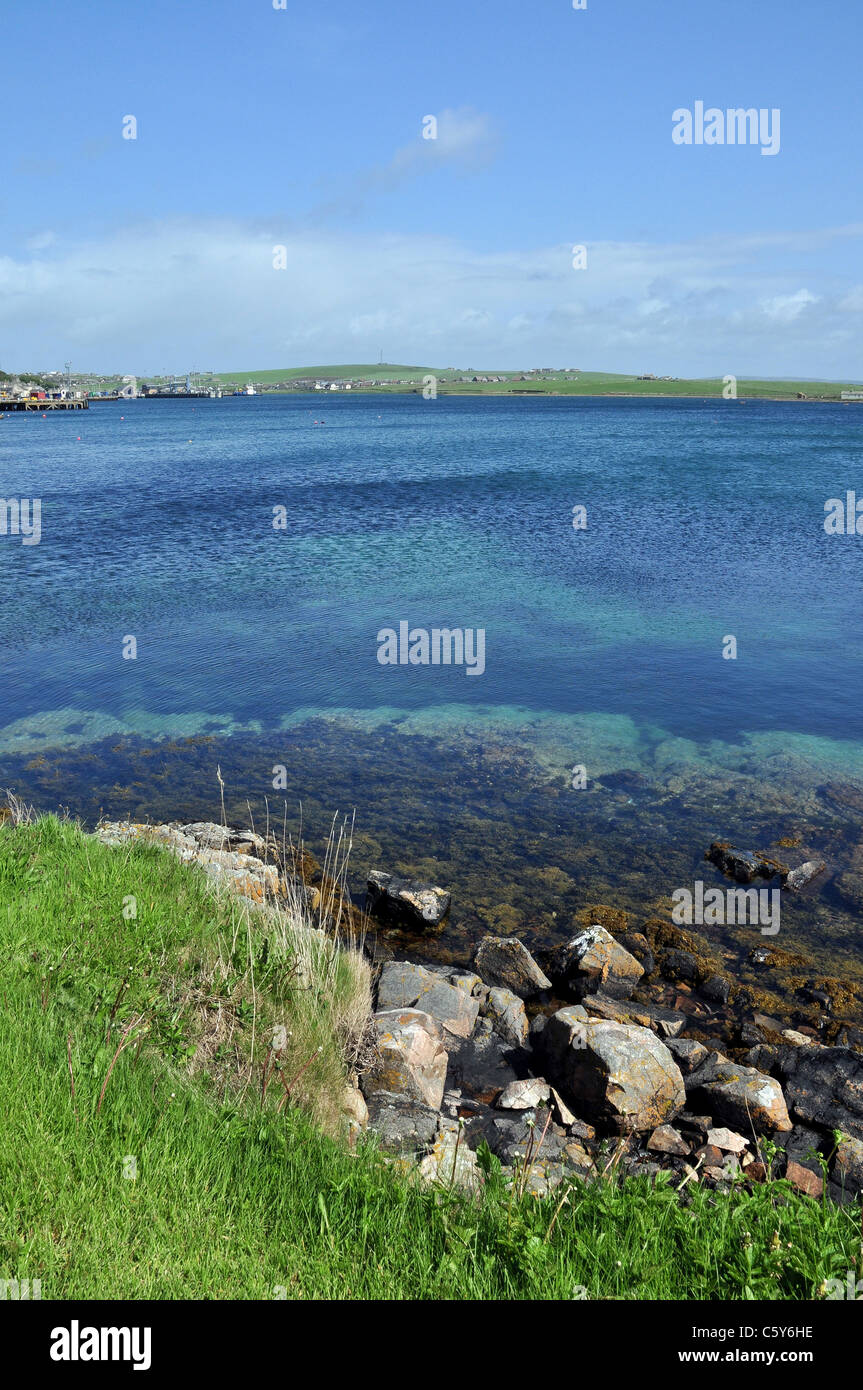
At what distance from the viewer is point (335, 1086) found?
295 inches

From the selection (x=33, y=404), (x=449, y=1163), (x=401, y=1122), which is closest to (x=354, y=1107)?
(x=401, y=1122)

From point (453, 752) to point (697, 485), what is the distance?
164ft

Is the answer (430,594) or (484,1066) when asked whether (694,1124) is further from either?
(430,594)

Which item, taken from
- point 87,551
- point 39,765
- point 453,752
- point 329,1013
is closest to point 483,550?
point 87,551

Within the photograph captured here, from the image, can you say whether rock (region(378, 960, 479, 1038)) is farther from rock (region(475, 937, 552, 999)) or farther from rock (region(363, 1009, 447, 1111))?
rock (region(475, 937, 552, 999))

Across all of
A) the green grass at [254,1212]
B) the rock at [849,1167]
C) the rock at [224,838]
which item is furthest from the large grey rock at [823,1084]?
the rock at [224,838]

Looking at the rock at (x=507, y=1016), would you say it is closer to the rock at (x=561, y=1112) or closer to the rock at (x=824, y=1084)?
the rock at (x=561, y=1112)

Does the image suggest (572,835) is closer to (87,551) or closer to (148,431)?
(87,551)

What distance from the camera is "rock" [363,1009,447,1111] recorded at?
8.51 metres

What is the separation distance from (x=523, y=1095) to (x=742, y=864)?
260 inches

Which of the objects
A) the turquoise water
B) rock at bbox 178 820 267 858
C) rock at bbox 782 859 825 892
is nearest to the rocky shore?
the turquoise water

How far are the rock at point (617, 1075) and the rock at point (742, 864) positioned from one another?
5221 millimetres

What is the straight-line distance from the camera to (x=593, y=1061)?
881 cm

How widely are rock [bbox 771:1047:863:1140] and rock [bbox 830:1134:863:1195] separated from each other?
0.49 meters
